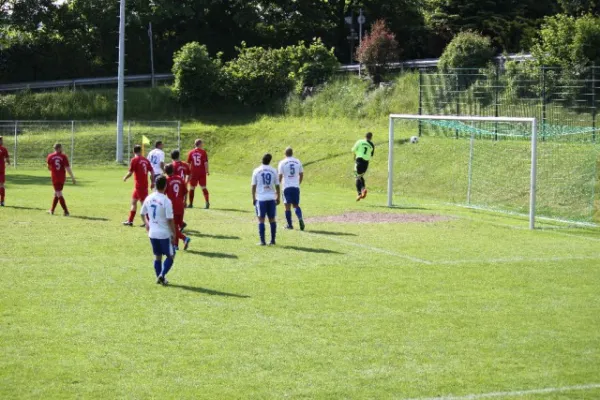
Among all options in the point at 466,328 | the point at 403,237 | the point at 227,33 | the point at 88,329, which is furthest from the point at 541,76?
the point at 227,33

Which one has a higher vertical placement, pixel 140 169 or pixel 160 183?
pixel 160 183

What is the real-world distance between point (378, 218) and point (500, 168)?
8.51 meters

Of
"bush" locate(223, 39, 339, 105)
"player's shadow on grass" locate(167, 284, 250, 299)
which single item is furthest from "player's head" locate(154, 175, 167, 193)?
"bush" locate(223, 39, 339, 105)

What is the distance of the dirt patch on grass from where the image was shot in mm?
24031

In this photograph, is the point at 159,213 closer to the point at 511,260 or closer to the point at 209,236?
the point at 209,236

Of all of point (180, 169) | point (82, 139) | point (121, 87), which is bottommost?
point (180, 169)

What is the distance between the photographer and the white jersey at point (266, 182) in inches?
756

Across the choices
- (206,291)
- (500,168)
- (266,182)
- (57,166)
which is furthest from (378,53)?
(206,291)

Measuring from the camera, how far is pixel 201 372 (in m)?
9.96

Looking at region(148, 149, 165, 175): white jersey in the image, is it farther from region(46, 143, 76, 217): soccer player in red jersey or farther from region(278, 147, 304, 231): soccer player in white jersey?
region(278, 147, 304, 231): soccer player in white jersey

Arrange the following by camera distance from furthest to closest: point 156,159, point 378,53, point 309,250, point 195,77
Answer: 1. point 195,77
2. point 378,53
3. point 156,159
4. point 309,250

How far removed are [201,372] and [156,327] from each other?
214 centimetres

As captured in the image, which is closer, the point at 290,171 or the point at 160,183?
the point at 160,183

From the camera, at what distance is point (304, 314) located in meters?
12.9
